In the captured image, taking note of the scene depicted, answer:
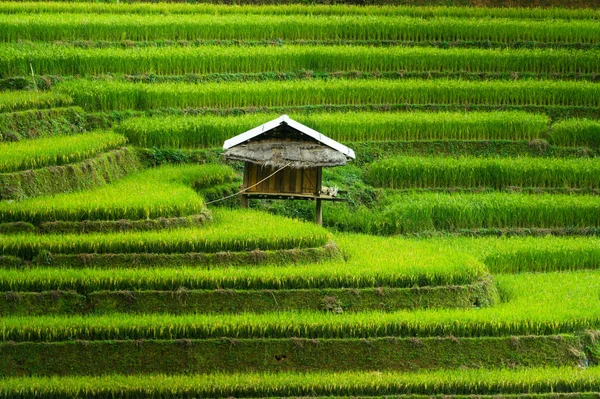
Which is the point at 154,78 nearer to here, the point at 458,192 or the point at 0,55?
the point at 0,55

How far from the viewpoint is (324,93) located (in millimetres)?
26078

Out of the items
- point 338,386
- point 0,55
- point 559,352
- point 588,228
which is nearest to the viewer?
point 338,386

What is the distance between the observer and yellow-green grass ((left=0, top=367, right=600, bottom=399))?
16516mm

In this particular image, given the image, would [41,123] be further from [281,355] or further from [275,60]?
[281,355]

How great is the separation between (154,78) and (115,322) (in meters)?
9.34

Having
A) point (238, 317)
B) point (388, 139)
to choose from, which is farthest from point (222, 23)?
point (238, 317)

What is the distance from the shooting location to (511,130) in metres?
25.7

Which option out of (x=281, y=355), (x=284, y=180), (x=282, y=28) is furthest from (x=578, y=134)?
(x=281, y=355)

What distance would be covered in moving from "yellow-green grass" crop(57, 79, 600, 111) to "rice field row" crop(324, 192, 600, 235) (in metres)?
3.08

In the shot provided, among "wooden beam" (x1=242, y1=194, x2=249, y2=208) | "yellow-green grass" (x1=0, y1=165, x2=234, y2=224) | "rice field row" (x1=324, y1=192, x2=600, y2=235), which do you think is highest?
"yellow-green grass" (x1=0, y1=165, x2=234, y2=224)

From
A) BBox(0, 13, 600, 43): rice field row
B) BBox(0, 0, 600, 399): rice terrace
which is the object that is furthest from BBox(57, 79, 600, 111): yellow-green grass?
BBox(0, 13, 600, 43): rice field row

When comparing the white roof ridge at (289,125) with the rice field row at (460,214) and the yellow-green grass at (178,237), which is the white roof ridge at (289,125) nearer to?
the yellow-green grass at (178,237)

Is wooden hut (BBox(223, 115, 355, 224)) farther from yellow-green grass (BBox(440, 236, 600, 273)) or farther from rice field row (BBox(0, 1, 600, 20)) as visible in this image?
rice field row (BBox(0, 1, 600, 20))

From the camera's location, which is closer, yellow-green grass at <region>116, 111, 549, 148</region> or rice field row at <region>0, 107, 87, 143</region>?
rice field row at <region>0, 107, 87, 143</region>
